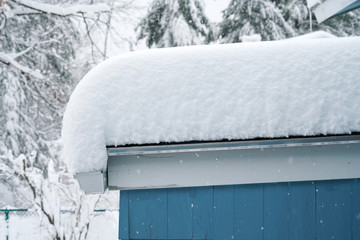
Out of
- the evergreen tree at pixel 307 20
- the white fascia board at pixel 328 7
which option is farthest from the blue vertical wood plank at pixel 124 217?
the evergreen tree at pixel 307 20

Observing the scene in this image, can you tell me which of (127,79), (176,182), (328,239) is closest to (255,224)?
(328,239)

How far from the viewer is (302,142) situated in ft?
5.30

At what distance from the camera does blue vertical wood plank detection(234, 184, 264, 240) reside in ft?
5.93

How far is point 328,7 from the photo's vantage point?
9.80 ft

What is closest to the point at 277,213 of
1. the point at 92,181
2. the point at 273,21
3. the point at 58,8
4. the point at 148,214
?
the point at 148,214

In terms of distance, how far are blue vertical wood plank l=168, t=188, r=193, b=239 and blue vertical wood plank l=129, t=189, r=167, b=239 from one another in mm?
40

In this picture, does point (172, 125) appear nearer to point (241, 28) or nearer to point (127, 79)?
point (127, 79)

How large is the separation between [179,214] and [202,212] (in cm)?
16

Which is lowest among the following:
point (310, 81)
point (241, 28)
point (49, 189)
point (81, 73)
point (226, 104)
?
point (49, 189)

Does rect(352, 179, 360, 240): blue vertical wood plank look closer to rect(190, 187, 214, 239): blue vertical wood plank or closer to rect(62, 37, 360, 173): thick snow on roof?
rect(62, 37, 360, 173): thick snow on roof

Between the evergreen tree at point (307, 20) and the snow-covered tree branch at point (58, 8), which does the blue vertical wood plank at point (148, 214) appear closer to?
the snow-covered tree branch at point (58, 8)

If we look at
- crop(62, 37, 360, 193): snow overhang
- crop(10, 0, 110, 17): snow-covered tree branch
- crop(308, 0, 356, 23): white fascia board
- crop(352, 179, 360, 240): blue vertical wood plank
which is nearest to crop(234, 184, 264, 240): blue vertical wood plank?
crop(62, 37, 360, 193): snow overhang

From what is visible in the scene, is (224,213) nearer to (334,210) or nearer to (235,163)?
(235,163)

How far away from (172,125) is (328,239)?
1336mm
